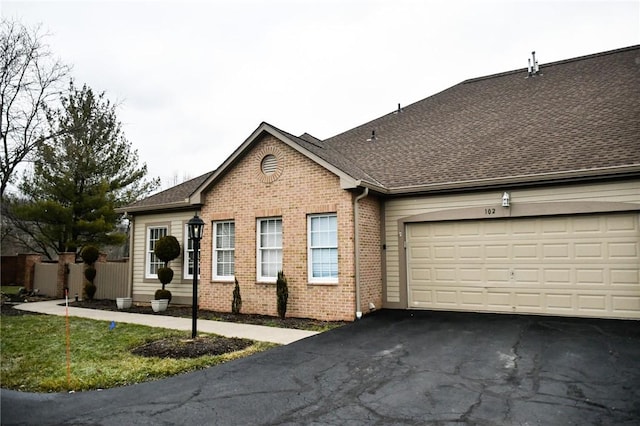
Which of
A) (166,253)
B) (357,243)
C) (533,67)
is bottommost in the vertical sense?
(166,253)

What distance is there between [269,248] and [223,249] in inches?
68.5

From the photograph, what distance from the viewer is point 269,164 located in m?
11.8

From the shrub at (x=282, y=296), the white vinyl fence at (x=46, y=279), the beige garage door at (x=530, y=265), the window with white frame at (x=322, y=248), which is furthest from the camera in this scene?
the white vinyl fence at (x=46, y=279)

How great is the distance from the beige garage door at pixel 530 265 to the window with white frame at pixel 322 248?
214cm

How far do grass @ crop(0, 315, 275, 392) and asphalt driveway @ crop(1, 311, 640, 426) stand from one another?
14.5 inches

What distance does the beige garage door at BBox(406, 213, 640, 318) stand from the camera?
30.3ft

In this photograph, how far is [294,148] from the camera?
11312 millimetres

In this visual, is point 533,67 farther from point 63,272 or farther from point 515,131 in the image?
point 63,272

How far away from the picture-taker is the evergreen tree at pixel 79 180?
1991cm

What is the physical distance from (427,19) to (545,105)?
4474mm

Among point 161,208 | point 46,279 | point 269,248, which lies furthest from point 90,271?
point 269,248

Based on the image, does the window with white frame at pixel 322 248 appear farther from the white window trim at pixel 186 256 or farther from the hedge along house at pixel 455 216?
the white window trim at pixel 186 256

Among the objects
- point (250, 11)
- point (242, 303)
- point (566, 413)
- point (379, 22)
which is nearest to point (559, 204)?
point (566, 413)

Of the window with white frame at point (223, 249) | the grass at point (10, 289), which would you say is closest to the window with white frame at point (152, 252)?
the window with white frame at point (223, 249)
